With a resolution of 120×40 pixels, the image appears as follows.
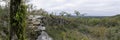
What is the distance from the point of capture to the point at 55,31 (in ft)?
61.3

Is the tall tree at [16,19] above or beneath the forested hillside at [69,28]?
above

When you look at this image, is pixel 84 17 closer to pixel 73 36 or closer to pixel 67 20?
pixel 67 20

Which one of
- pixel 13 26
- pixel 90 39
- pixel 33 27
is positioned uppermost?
pixel 13 26

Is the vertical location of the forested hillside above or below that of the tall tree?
below

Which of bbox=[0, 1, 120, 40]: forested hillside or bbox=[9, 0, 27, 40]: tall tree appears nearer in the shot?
bbox=[9, 0, 27, 40]: tall tree

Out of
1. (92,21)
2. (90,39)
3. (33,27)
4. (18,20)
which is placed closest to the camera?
(18,20)

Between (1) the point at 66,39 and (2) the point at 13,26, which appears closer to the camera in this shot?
(2) the point at 13,26

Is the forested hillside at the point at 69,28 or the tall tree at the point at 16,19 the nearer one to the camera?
the tall tree at the point at 16,19

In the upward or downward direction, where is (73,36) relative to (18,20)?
downward

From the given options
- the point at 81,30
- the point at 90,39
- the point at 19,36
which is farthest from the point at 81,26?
the point at 19,36

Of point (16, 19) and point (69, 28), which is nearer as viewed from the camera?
point (16, 19)

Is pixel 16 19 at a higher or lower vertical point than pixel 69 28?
higher

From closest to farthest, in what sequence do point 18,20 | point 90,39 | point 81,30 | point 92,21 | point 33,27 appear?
1. point 18,20
2. point 33,27
3. point 90,39
4. point 81,30
5. point 92,21

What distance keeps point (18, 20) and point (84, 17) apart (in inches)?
583
